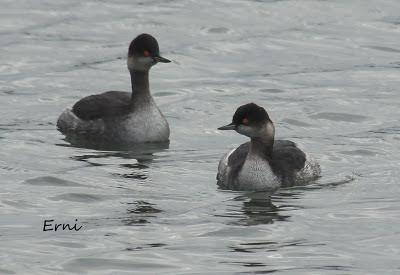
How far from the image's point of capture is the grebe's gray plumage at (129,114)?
21.7 metres

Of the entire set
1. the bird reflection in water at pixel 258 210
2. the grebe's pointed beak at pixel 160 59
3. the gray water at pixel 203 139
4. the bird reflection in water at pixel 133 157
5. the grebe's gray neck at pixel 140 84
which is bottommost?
the bird reflection in water at pixel 133 157

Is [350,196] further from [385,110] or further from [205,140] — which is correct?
[385,110]

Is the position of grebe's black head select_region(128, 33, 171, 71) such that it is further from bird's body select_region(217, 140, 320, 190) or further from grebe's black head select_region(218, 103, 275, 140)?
grebe's black head select_region(218, 103, 275, 140)

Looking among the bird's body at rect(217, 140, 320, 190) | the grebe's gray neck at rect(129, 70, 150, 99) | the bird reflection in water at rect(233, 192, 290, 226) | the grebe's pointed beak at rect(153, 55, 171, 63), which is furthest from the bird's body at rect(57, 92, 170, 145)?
the bird reflection in water at rect(233, 192, 290, 226)

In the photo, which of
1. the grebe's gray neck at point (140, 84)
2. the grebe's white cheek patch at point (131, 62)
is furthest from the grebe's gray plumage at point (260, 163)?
the grebe's white cheek patch at point (131, 62)

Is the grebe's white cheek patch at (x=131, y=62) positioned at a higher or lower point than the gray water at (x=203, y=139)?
higher

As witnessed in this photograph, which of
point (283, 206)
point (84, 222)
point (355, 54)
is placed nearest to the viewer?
point (84, 222)

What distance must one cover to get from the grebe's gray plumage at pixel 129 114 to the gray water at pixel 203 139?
0.40m

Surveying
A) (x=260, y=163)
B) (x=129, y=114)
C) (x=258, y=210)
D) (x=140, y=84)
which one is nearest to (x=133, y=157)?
(x=129, y=114)

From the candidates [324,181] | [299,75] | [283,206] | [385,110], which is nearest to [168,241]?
[283,206]

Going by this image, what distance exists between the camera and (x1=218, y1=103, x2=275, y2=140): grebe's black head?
60.1 ft

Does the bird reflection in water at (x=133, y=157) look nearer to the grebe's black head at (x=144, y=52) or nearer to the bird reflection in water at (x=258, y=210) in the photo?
the grebe's black head at (x=144, y=52)

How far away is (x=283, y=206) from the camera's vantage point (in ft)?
57.4

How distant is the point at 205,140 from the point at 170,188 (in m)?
3.31
